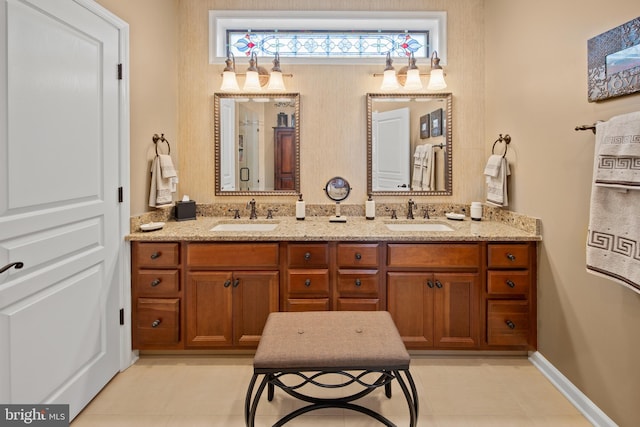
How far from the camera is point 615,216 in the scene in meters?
1.51

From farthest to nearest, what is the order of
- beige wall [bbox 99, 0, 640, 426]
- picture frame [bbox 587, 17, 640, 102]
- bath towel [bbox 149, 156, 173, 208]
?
bath towel [bbox 149, 156, 173, 208] → beige wall [bbox 99, 0, 640, 426] → picture frame [bbox 587, 17, 640, 102]

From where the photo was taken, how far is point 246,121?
2912 mm

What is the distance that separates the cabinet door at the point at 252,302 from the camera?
2.31 metres

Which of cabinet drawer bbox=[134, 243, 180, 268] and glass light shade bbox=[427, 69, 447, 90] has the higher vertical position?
glass light shade bbox=[427, 69, 447, 90]

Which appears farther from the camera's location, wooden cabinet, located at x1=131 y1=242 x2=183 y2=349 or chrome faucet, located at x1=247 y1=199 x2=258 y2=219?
chrome faucet, located at x1=247 y1=199 x2=258 y2=219

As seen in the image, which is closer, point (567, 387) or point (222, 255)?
point (567, 387)

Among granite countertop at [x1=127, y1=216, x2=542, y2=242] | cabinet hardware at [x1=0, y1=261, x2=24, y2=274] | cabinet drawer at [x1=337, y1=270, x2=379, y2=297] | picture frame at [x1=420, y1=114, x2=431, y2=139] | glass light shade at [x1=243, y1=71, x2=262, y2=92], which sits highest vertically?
glass light shade at [x1=243, y1=71, x2=262, y2=92]

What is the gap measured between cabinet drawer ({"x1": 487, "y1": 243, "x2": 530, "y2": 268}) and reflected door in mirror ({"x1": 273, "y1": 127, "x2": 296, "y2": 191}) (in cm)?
157

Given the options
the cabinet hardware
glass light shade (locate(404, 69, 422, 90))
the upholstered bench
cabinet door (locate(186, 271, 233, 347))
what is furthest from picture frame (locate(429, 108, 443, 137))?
the cabinet hardware

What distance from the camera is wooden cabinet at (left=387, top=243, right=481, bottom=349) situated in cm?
229

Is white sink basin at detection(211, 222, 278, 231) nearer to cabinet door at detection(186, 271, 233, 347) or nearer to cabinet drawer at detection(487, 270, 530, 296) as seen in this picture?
cabinet door at detection(186, 271, 233, 347)

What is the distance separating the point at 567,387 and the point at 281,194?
2.27 metres

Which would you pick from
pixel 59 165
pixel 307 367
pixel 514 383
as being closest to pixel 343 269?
pixel 307 367

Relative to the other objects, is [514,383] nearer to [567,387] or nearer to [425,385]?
[567,387]
